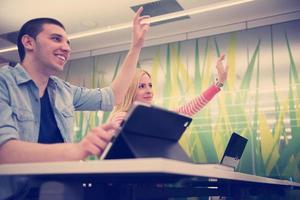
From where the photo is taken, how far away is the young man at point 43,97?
107 cm

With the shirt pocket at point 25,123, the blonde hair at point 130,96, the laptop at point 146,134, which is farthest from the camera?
the blonde hair at point 130,96

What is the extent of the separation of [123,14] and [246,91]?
1693mm

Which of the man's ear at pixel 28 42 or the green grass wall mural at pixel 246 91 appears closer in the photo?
the man's ear at pixel 28 42

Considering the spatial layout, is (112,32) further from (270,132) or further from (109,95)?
(109,95)

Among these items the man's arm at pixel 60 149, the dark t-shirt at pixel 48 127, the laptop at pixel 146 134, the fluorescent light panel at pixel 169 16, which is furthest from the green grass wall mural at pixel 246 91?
the man's arm at pixel 60 149

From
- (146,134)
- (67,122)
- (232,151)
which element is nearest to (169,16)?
(232,151)

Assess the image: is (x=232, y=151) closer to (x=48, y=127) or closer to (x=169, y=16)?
(x=48, y=127)

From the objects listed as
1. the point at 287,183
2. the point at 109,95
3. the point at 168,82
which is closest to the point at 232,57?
the point at 168,82

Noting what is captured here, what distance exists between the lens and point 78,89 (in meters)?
1.90

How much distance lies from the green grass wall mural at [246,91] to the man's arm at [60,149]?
3.27 m

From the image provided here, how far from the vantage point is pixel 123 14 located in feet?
13.5

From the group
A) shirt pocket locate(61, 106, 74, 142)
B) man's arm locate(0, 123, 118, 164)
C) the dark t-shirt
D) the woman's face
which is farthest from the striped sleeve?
Answer: man's arm locate(0, 123, 118, 164)

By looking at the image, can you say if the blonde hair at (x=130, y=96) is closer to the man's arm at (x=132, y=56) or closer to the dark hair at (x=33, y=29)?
the man's arm at (x=132, y=56)

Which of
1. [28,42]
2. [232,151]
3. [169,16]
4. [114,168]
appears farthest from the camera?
[169,16]
